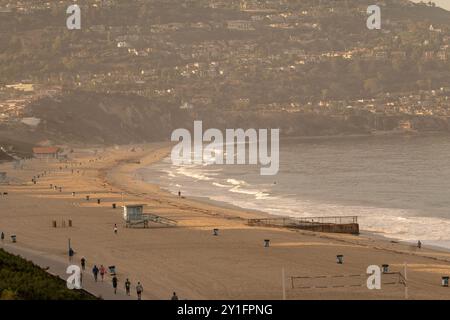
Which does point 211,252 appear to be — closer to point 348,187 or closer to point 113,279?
point 113,279

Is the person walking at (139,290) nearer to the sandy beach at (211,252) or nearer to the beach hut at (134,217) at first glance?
the sandy beach at (211,252)

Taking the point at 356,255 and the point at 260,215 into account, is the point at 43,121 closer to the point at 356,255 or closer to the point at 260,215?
the point at 260,215

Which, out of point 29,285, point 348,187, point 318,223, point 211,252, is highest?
point 29,285

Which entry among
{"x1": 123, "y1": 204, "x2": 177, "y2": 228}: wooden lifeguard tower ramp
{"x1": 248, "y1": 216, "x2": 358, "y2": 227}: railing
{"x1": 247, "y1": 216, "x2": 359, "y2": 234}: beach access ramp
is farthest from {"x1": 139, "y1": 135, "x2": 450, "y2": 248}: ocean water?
{"x1": 123, "y1": 204, "x2": 177, "y2": 228}: wooden lifeguard tower ramp

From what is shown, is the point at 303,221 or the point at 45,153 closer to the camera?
the point at 303,221

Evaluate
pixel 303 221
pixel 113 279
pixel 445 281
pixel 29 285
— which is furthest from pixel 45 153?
pixel 29 285

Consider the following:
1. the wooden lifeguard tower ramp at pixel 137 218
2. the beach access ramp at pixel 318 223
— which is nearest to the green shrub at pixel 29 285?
the wooden lifeguard tower ramp at pixel 137 218

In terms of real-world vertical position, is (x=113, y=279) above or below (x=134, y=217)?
above
